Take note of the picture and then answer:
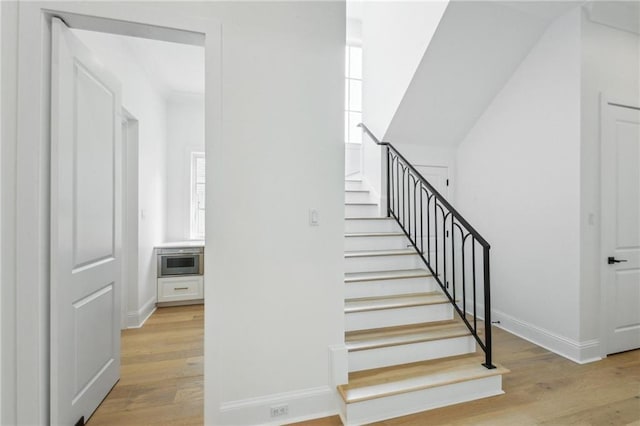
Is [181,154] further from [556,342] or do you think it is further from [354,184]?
[556,342]

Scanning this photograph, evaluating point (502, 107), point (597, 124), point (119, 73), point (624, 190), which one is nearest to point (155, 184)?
point (119, 73)

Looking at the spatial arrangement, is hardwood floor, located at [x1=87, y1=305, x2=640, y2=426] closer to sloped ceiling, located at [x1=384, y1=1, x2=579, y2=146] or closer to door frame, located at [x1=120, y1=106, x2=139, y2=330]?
door frame, located at [x1=120, y1=106, x2=139, y2=330]

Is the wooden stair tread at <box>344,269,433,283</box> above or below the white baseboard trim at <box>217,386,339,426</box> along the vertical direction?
above

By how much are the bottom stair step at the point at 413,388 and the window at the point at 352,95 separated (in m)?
3.55

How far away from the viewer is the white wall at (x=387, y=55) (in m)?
2.99

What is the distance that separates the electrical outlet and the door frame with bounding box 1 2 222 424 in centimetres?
118

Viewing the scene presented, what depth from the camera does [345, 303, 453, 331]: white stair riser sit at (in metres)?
2.44

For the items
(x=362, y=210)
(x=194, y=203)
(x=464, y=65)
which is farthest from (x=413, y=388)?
(x=194, y=203)

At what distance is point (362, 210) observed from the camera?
12.4 ft

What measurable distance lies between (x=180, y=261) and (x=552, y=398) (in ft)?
13.5

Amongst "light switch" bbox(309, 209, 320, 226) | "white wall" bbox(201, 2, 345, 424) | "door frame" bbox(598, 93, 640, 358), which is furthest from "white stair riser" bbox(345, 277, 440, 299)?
"door frame" bbox(598, 93, 640, 358)

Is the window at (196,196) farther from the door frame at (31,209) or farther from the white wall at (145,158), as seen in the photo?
the door frame at (31,209)

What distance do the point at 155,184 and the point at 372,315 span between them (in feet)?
10.9

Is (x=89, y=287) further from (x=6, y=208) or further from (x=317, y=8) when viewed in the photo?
(x=317, y=8)
